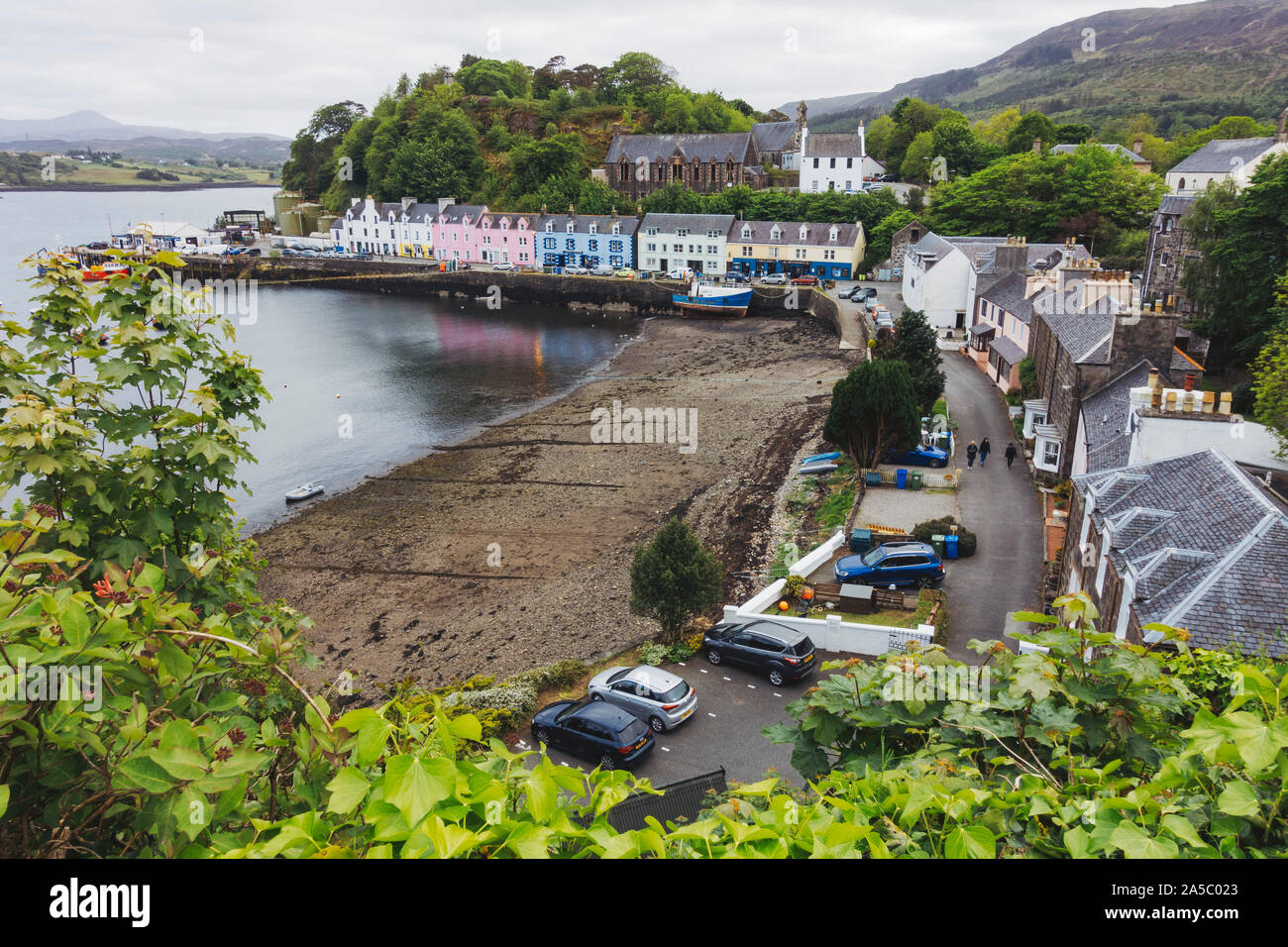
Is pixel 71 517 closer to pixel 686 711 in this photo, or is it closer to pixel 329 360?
pixel 686 711

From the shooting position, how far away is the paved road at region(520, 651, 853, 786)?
13.2 meters

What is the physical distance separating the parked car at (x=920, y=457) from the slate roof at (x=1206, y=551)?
13430 millimetres

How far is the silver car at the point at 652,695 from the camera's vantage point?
14469 millimetres

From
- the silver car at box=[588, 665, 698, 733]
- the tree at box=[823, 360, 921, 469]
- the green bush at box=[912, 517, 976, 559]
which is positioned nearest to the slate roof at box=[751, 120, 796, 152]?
the tree at box=[823, 360, 921, 469]

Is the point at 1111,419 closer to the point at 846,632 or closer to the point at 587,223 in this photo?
the point at 846,632

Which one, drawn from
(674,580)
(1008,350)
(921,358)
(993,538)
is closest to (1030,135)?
(1008,350)

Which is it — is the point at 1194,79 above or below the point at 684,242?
above

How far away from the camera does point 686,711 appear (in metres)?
14.6

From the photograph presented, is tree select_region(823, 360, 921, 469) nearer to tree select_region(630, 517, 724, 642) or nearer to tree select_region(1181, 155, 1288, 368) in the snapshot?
tree select_region(630, 517, 724, 642)

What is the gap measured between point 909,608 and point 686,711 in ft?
23.6

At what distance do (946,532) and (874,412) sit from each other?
22.1 ft

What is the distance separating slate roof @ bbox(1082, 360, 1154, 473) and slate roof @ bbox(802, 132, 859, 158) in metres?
67.7

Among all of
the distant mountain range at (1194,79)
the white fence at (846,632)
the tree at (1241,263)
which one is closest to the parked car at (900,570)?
the white fence at (846,632)

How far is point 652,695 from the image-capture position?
48.2 feet
